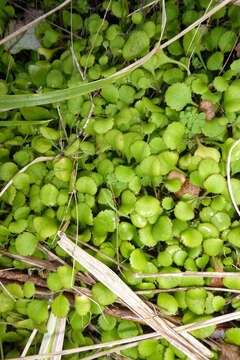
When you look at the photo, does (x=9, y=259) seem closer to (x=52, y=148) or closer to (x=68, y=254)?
(x=68, y=254)

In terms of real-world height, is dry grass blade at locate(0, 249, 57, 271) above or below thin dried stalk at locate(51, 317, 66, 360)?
above

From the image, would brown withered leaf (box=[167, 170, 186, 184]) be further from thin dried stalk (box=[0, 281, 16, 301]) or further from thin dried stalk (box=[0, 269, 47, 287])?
thin dried stalk (box=[0, 281, 16, 301])

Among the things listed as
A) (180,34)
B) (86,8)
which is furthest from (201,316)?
(86,8)

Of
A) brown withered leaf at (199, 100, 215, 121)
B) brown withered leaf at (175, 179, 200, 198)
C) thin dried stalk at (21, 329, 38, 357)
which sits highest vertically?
brown withered leaf at (199, 100, 215, 121)

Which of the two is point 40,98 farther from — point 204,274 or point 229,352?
point 229,352

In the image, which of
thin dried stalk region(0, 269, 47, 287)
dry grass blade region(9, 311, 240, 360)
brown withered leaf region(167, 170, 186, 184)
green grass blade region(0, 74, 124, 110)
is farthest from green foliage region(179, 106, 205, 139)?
thin dried stalk region(0, 269, 47, 287)

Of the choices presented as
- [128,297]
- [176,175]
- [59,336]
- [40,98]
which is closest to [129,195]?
[176,175]
